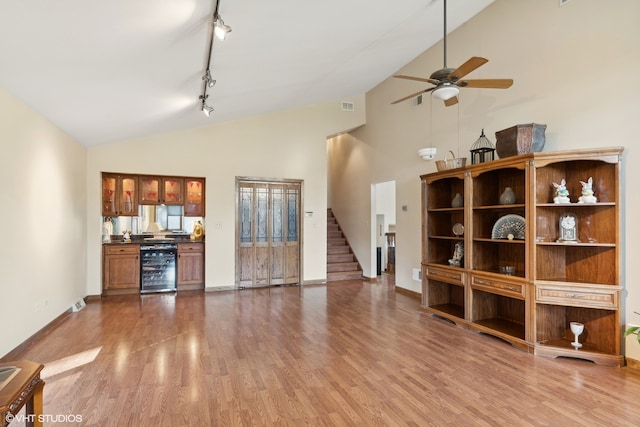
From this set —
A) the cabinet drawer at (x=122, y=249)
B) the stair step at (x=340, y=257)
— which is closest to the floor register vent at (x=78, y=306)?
the cabinet drawer at (x=122, y=249)

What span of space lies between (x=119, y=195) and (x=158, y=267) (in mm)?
1542

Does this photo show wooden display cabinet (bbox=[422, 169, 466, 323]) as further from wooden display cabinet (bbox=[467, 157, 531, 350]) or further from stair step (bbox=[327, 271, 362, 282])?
stair step (bbox=[327, 271, 362, 282])

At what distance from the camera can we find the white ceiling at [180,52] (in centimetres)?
248

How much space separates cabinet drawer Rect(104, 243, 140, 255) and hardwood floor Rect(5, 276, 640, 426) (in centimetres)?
149

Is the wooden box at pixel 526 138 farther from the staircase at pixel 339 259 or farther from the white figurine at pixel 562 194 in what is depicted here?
the staircase at pixel 339 259

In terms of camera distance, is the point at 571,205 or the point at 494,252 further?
the point at 494,252

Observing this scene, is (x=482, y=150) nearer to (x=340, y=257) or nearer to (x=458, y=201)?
(x=458, y=201)

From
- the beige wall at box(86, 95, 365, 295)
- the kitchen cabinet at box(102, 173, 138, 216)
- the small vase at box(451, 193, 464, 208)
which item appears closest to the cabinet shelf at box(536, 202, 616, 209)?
the small vase at box(451, 193, 464, 208)

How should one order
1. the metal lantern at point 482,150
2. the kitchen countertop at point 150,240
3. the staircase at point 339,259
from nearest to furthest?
the metal lantern at point 482,150 < the kitchen countertop at point 150,240 < the staircase at point 339,259

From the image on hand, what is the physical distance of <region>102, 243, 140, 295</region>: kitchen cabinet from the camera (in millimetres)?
6059

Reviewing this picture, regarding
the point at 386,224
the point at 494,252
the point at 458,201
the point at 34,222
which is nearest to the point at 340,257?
the point at 386,224

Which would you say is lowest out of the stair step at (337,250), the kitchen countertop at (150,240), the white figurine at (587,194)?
the stair step at (337,250)

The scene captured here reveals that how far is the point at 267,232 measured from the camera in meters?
7.07

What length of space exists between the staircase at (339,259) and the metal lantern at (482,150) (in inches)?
162
